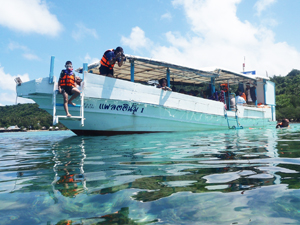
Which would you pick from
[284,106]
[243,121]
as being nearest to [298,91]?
[284,106]

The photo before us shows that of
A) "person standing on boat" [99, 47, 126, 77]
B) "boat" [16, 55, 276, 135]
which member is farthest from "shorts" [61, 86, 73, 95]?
"person standing on boat" [99, 47, 126, 77]

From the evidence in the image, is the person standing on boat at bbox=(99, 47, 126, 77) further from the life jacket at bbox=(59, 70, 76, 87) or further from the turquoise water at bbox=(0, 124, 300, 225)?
the turquoise water at bbox=(0, 124, 300, 225)

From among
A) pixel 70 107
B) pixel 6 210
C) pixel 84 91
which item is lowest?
pixel 6 210

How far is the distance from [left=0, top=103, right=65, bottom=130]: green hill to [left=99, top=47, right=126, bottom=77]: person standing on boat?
3761cm

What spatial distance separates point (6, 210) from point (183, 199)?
1.03 meters

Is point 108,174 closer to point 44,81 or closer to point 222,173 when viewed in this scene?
point 222,173

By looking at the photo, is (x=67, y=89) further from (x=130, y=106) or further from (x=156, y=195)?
(x=156, y=195)

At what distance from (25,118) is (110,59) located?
1761 inches

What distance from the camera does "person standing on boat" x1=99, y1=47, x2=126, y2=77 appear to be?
7324 millimetres

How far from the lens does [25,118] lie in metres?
45.4

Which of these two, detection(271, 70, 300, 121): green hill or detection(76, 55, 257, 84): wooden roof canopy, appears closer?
detection(76, 55, 257, 84): wooden roof canopy

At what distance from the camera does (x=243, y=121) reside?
40.9ft

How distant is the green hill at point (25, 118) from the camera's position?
144 feet

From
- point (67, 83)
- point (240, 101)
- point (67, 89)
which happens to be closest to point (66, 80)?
point (67, 83)
